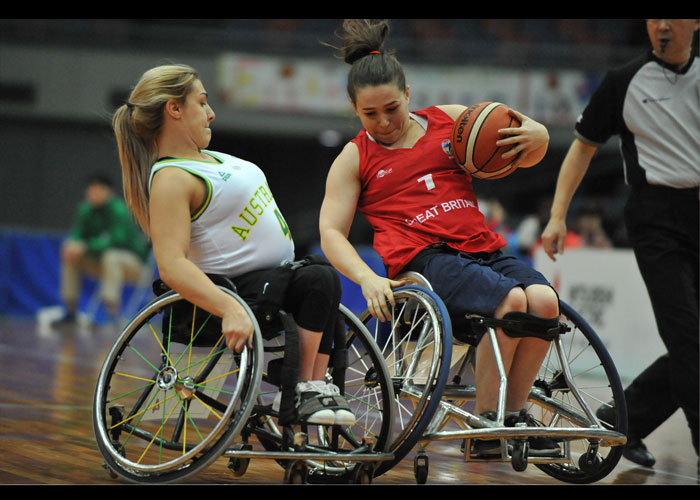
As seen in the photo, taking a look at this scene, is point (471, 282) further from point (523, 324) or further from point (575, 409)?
point (575, 409)

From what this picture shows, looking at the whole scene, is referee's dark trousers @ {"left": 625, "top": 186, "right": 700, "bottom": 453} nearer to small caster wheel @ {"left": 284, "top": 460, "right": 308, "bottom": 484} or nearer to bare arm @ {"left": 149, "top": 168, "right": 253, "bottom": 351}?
small caster wheel @ {"left": 284, "top": 460, "right": 308, "bottom": 484}

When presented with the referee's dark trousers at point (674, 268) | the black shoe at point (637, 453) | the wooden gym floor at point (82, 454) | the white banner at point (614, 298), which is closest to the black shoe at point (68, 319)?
the wooden gym floor at point (82, 454)

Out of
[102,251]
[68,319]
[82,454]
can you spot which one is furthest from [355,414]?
[68,319]

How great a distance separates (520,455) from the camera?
2.74m

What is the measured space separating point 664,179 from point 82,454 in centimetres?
235

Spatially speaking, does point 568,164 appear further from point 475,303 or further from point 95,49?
point 95,49

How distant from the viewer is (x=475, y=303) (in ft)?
9.56

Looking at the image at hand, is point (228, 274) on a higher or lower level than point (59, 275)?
higher

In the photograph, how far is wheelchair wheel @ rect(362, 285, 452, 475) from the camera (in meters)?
2.74

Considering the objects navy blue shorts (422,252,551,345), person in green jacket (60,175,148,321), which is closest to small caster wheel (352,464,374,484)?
navy blue shorts (422,252,551,345)

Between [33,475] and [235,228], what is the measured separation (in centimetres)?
98

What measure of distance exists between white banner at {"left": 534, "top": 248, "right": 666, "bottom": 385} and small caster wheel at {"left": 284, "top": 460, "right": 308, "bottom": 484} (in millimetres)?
4378
